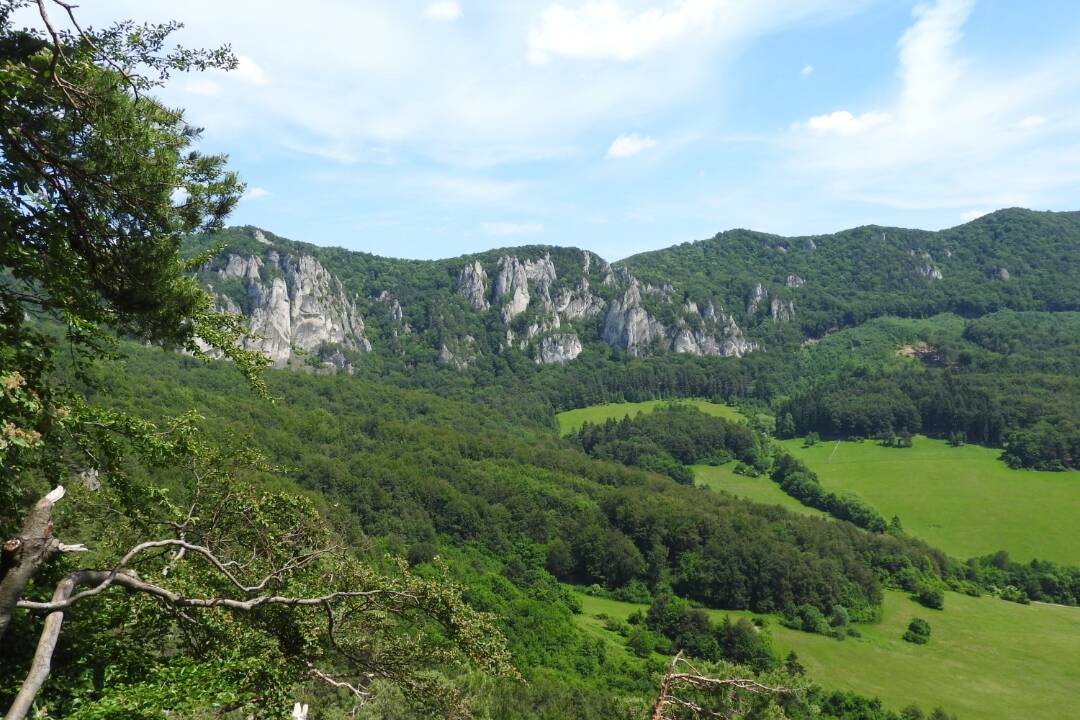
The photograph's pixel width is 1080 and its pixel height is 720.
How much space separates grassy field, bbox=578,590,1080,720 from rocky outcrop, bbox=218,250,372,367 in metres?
131

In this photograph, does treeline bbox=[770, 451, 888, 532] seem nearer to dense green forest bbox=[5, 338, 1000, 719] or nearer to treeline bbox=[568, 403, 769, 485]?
treeline bbox=[568, 403, 769, 485]

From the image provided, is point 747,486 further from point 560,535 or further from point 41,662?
point 41,662

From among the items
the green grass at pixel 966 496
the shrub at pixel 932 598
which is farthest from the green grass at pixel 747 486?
the shrub at pixel 932 598

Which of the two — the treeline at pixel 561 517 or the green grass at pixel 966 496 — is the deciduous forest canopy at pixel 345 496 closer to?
the treeline at pixel 561 517

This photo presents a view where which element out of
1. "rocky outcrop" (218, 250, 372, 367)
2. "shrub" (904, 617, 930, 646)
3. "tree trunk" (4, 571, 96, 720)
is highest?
"rocky outcrop" (218, 250, 372, 367)

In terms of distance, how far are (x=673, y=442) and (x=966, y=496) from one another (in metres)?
57.9

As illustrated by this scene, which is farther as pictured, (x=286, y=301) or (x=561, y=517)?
(x=286, y=301)

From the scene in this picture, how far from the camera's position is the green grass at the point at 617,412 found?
172 meters

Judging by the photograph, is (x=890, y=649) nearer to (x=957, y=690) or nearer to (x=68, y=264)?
(x=957, y=690)

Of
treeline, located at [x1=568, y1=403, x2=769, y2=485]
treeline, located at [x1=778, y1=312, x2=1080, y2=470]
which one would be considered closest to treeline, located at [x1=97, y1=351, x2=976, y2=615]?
treeline, located at [x1=568, y1=403, x2=769, y2=485]

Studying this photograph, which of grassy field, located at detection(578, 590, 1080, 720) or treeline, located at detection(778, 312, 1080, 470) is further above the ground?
treeline, located at detection(778, 312, 1080, 470)

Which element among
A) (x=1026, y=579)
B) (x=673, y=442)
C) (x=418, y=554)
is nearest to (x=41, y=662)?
(x=418, y=554)

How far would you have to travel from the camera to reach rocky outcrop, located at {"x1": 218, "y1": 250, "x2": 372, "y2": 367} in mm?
172125

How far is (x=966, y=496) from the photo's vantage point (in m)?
102
